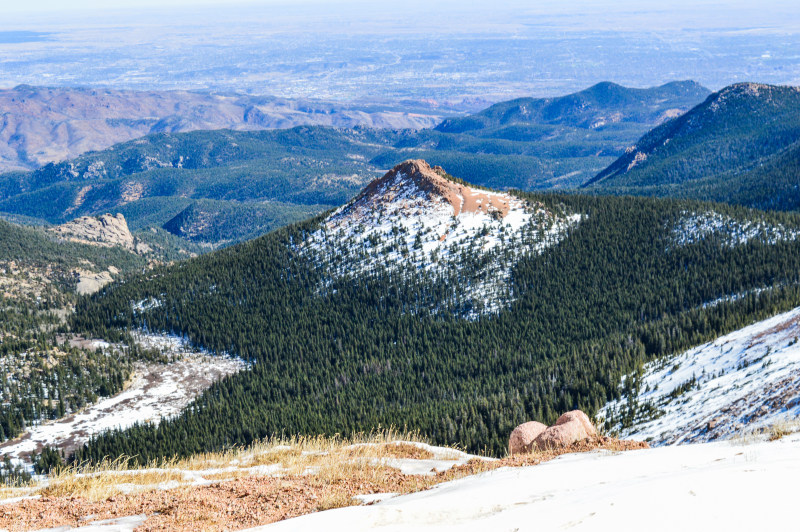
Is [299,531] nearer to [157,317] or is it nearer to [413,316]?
[413,316]

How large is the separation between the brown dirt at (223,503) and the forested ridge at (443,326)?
117ft

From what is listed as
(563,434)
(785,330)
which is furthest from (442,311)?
(563,434)

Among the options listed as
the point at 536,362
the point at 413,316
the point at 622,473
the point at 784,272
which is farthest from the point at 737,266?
the point at 622,473

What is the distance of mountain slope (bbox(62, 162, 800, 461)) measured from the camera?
3029 inches

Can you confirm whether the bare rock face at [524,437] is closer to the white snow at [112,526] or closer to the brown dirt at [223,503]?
the brown dirt at [223,503]

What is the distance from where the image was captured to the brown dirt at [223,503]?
56.4ft

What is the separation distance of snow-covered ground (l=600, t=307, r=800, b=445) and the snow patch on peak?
5652 cm

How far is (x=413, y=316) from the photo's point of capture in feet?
387

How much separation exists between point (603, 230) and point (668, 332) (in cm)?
5435

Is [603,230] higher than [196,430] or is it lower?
higher

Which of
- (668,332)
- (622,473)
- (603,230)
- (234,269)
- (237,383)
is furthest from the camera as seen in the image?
(234,269)

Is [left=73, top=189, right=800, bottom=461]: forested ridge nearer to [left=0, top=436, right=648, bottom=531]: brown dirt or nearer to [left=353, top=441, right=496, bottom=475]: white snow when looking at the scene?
[left=353, top=441, right=496, bottom=475]: white snow

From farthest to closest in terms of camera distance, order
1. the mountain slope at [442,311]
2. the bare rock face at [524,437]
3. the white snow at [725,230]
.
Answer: the white snow at [725,230] < the mountain slope at [442,311] < the bare rock face at [524,437]

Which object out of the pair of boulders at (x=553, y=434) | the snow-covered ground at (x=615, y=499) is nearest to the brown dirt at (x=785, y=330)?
the pair of boulders at (x=553, y=434)
